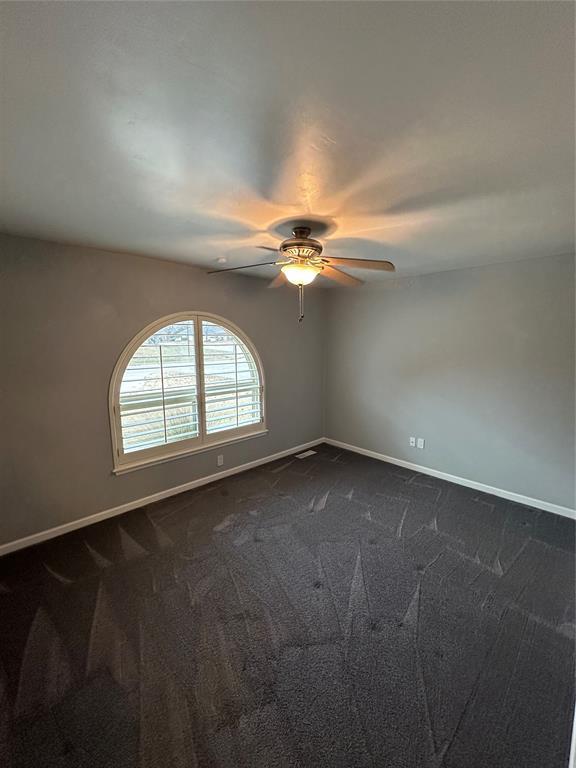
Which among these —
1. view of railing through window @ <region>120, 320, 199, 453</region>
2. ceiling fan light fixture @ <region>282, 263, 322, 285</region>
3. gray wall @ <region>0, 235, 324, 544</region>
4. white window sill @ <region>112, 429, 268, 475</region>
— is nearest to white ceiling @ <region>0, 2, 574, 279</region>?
ceiling fan light fixture @ <region>282, 263, 322, 285</region>

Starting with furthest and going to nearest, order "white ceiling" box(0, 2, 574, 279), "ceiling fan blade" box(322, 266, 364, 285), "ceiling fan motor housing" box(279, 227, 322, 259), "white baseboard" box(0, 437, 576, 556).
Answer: "white baseboard" box(0, 437, 576, 556) → "ceiling fan blade" box(322, 266, 364, 285) → "ceiling fan motor housing" box(279, 227, 322, 259) → "white ceiling" box(0, 2, 574, 279)

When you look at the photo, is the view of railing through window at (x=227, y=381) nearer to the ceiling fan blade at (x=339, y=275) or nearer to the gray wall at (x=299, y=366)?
the gray wall at (x=299, y=366)

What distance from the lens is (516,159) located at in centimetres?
140

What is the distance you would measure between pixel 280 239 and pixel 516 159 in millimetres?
1490

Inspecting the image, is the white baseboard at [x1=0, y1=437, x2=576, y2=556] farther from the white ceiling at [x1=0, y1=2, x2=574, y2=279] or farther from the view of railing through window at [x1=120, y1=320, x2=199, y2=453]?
the white ceiling at [x1=0, y1=2, x2=574, y2=279]

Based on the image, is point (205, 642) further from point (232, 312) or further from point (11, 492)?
point (232, 312)

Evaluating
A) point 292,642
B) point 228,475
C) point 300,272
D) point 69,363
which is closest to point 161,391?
point 69,363

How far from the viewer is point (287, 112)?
112cm

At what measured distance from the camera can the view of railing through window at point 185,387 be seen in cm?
312

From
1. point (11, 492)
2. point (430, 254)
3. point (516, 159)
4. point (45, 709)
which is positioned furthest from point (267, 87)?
point (11, 492)

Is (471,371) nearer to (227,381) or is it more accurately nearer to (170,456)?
(227,381)

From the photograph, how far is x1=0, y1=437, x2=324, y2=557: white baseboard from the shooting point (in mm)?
2580

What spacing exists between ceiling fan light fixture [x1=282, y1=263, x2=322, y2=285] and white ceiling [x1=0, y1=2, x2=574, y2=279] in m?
0.31

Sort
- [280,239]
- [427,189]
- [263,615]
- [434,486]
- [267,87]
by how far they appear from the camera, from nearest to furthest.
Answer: [267,87] → [427,189] → [263,615] → [280,239] → [434,486]
